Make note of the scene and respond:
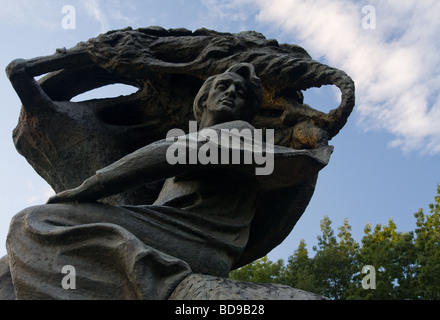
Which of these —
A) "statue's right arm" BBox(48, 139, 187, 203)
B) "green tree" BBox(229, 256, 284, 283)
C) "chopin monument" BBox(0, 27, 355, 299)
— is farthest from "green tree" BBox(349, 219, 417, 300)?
"statue's right arm" BBox(48, 139, 187, 203)

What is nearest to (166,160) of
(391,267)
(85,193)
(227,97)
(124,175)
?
(124,175)

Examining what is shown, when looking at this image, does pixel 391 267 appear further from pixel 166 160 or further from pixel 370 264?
pixel 166 160

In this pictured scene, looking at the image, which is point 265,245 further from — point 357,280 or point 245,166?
point 357,280

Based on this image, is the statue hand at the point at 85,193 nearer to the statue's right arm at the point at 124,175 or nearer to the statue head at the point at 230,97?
the statue's right arm at the point at 124,175

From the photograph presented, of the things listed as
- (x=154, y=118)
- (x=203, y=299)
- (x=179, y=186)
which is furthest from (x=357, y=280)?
(x=203, y=299)

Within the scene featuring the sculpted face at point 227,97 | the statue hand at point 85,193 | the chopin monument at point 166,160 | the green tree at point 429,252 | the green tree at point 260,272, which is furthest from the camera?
the green tree at point 260,272

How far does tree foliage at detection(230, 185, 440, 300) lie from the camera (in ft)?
43.5

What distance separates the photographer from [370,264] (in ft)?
47.3

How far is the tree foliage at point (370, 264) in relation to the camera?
13250 millimetres

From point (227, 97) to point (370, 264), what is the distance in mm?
10269

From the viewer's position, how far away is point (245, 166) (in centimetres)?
436

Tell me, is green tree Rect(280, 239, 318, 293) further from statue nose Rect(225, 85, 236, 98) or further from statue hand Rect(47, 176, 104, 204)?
statue hand Rect(47, 176, 104, 204)

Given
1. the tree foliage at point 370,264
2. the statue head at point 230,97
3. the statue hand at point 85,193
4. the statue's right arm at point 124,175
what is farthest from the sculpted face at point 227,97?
the tree foliage at point 370,264
